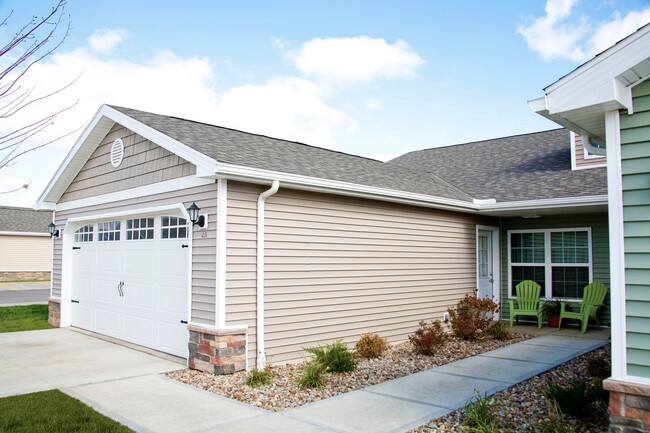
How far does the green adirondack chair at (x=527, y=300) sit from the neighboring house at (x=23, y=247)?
24951 mm

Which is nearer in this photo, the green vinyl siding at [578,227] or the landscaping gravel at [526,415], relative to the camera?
the landscaping gravel at [526,415]

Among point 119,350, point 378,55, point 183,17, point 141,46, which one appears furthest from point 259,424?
point 378,55

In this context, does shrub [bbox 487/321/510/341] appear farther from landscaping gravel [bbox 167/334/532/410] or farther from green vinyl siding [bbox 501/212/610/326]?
green vinyl siding [bbox 501/212/610/326]

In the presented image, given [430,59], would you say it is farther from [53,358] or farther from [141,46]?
[53,358]

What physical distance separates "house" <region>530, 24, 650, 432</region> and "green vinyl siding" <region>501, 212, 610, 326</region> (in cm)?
731

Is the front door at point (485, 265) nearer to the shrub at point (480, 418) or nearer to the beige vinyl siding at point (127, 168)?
the shrub at point (480, 418)

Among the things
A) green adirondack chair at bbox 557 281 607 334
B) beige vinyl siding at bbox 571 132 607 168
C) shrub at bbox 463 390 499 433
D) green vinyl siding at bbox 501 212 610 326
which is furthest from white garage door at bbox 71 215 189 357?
beige vinyl siding at bbox 571 132 607 168

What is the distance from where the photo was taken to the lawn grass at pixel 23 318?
1120 cm

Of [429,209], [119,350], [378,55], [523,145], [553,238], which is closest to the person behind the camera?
[119,350]

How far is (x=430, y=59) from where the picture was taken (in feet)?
42.7

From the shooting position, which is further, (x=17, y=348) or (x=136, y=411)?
(x=17, y=348)

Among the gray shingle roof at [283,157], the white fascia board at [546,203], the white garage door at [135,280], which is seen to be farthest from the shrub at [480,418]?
the white fascia board at [546,203]

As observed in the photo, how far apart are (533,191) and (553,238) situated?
1.47 meters

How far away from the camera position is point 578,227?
11.2m
